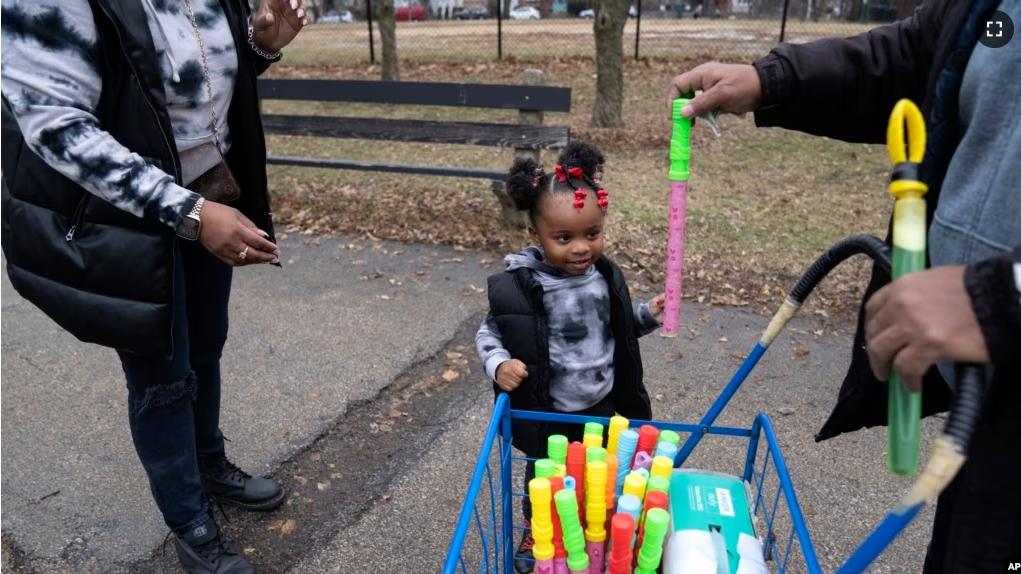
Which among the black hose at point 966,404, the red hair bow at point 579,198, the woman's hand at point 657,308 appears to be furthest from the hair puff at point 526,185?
the black hose at point 966,404

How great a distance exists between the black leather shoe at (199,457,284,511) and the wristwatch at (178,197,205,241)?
1.30 metres

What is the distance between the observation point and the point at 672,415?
3502 mm

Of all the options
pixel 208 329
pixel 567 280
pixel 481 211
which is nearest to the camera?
pixel 567 280

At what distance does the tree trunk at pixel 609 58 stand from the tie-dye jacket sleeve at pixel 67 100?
7687 mm

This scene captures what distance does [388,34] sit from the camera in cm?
1234

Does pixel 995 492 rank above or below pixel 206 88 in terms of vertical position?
below

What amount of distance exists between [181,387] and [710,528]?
1.61 meters

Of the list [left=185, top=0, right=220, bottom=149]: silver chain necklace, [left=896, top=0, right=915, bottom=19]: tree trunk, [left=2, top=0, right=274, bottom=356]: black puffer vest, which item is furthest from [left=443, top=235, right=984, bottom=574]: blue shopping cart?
[left=896, top=0, right=915, bottom=19]: tree trunk

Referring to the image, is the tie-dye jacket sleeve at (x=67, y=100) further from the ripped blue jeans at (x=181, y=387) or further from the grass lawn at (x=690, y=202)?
the grass lawn at (x=690, y=202)

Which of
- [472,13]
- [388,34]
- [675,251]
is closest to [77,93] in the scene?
[675,251]

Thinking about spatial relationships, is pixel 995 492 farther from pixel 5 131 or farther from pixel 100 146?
pixel 5 131

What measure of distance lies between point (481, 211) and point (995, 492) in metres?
5.36

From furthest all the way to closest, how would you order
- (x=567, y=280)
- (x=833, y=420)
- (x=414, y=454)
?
1. (x=414, y=454)
2. (x=567, y=280)
3. (x=833, y=420)

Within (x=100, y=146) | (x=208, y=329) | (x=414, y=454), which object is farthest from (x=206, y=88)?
(x=414, y=454)
